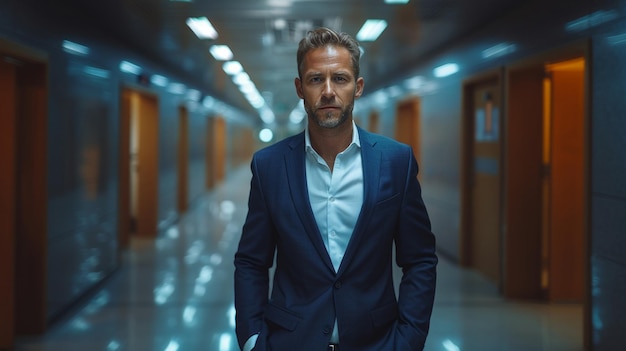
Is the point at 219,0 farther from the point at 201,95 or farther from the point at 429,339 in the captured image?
the point at 201,95

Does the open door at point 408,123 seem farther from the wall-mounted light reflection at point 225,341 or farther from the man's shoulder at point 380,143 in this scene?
the man's shoulder at point 380,143

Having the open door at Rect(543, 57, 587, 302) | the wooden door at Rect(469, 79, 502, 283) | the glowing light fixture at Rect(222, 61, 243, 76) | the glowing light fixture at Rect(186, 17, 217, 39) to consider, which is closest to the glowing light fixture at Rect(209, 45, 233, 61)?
the glowing light fixture at Rect(222, 61, 243, 76)

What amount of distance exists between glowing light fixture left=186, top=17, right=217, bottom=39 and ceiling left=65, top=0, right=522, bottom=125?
3.5 inches

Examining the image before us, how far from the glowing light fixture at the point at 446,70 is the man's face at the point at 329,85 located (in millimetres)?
6408

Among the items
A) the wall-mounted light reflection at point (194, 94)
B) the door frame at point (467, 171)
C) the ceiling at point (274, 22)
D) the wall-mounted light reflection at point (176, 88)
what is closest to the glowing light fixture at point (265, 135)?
the wall-mounted light reflection at point (194, 94)

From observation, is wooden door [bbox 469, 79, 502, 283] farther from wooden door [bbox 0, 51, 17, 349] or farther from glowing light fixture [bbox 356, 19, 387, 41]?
wooden door [bbox 0, 51, 17, 349]

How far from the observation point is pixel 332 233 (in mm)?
1793

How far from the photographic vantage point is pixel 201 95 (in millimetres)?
15055

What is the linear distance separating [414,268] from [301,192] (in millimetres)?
406

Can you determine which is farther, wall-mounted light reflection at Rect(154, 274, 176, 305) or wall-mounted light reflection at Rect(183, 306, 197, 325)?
wall-mounted light reflection at Rect(154, 274, 176, 305)

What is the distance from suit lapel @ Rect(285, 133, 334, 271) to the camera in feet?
5.71

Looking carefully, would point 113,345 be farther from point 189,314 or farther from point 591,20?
point 591,20

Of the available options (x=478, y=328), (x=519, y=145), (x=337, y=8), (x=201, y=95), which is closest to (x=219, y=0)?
(x=337, y=8)

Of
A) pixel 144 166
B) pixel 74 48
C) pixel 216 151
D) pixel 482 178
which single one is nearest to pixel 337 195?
pixel 74 48
